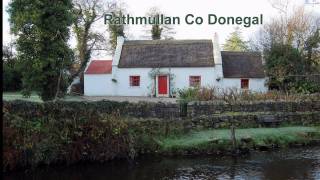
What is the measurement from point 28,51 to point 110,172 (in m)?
10.5

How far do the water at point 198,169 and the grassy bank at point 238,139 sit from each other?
572 mm

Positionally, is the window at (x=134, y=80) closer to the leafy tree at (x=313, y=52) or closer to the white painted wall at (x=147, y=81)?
the white painted wall at (x=147, y=81)

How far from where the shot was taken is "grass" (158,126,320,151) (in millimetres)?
14445

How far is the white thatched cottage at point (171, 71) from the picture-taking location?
117 ft

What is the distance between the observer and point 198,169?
39.5ft

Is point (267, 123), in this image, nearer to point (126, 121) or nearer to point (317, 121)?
point (317, 121)

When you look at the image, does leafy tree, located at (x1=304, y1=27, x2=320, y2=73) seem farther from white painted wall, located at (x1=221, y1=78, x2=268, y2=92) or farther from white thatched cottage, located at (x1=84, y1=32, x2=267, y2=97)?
white thatched cottage, located at (x1=84, y1=32, x2=267, y2=97)

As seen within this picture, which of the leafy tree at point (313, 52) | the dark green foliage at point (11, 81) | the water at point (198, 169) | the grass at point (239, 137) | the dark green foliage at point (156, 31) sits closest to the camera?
the water at point (198, 169)

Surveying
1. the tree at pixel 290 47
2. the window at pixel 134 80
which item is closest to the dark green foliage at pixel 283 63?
the tree at pixel 290 47

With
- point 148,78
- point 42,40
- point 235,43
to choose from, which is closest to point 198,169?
point 42,40

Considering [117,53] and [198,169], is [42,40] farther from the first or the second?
[117,53]

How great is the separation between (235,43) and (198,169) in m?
57.0

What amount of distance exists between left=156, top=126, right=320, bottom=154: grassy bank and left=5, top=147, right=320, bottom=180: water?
1.88ft

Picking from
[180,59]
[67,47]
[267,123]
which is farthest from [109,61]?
[267,123]
